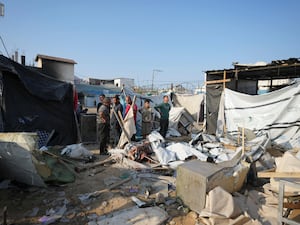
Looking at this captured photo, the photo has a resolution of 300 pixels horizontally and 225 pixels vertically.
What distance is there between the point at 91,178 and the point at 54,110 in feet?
10.4

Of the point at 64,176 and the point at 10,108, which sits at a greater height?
the point at 10,108

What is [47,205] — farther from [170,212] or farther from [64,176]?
[170,212]

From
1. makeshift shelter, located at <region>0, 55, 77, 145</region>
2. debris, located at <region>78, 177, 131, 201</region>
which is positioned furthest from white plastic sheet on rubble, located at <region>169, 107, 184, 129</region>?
debris, located at <region>78, 177, 131, 201</region>

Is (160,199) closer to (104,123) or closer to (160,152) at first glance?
(160,152)

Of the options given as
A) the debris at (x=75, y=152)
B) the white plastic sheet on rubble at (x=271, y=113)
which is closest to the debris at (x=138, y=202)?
the debris at (x=75, y=152)

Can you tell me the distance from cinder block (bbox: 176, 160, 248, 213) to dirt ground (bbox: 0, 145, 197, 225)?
174mm

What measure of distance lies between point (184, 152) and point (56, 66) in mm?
11096

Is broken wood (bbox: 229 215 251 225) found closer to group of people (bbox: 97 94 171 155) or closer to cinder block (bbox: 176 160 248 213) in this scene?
cinder block (bbox: 176 160 248 213)

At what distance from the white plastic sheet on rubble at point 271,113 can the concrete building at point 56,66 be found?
998cm

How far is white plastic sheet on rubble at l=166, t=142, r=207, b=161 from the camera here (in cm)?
560

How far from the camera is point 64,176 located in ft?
14.4

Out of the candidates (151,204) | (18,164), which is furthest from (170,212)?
(18,164)

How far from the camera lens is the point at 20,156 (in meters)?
3.50

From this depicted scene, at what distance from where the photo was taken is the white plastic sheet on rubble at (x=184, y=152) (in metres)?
5.60
